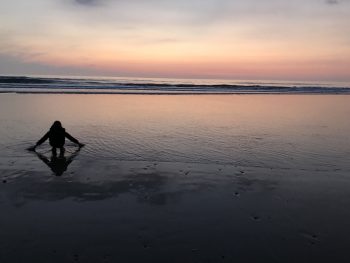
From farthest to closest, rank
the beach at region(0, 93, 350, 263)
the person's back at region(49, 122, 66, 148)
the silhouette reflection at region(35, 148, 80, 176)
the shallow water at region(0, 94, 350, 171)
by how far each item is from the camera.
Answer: the person's back at region(49, 122, 66, 148), the shallow water at region(0, 94, 350, 171), the silhouette reflection at region(35, 148, 80, 176), the beach at region(0, 93, 350, 263)

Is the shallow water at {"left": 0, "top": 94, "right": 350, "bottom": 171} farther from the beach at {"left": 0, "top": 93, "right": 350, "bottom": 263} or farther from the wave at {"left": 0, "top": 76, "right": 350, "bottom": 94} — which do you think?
the wave at {"left": 0, "top": 76, "right": 350, "bottom": 94}

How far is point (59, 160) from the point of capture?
899 cm

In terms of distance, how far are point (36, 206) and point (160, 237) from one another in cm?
216

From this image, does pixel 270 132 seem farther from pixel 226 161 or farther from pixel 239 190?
pixel 239 190

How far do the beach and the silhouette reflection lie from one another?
72 millimetres

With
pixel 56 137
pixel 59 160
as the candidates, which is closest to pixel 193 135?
pixel 56 137

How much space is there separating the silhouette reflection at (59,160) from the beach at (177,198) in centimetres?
7

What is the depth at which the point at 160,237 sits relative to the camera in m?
5.04

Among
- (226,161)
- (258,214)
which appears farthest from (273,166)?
(258,214)

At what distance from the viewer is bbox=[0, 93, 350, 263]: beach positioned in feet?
15.6

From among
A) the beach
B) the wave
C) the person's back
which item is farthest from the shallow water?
the wave

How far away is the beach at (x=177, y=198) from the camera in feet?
15.6

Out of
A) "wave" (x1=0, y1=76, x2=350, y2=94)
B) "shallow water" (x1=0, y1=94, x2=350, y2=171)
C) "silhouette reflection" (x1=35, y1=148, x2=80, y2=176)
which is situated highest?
"wave" (x1=0, y1=76, x2=350, y2=94)

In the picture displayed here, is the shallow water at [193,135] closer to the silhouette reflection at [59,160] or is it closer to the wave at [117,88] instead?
the silhouette reflection at [59,160]
